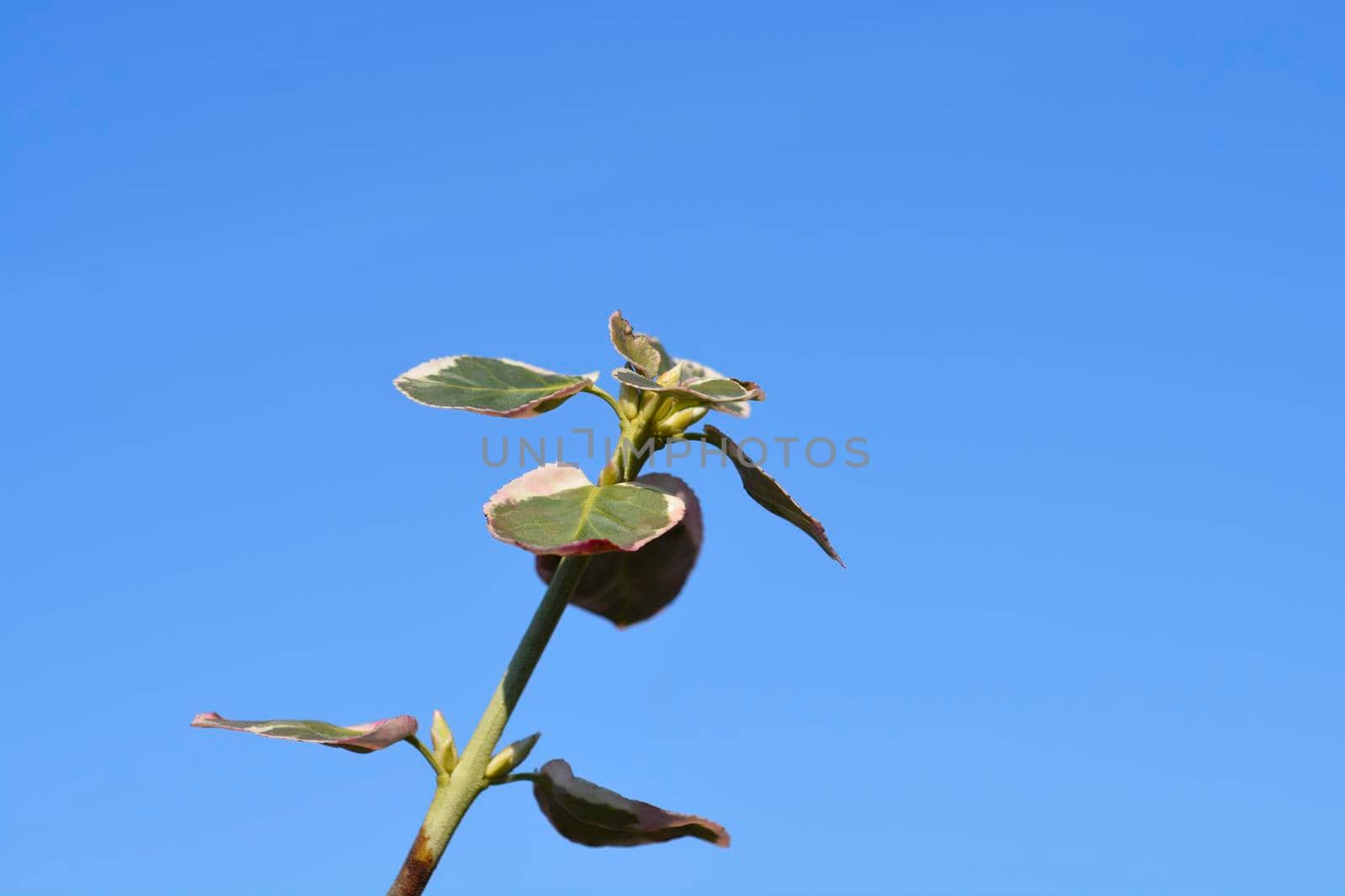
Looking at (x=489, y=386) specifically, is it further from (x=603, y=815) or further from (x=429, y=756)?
(x=603, y=815)

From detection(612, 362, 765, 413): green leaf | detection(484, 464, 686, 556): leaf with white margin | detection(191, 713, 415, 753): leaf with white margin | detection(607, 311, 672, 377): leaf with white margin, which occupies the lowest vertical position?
detection(191, 713, 415, 753): leaf with white margin

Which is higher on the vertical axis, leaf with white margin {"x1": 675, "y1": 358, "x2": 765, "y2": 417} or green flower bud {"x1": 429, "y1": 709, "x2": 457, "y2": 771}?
leaf with white margin {"x1": 675, "y1": 358, "x2": 765, "y2": 417}

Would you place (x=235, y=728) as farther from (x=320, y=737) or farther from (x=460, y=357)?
(x=460, y=357)

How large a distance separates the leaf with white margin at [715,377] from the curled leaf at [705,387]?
1cm

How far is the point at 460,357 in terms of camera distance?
6.13 feet

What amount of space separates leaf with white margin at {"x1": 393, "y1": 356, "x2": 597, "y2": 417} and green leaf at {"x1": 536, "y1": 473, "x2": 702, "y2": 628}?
322mm

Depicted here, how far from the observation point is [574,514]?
157 cm

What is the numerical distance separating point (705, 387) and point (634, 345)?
171 mm

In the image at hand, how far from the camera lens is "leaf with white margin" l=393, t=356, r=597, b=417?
1673 mm

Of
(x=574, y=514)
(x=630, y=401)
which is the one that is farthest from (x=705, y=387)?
(x=574, y=514)

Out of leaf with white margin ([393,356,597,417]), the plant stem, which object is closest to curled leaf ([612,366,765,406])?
leaf with white margin ([393,356,597,417])

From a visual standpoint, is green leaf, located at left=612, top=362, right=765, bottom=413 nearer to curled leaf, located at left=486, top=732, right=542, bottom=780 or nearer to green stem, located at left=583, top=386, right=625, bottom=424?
green stem, located at left=583, top=386, right=625, bottom=424

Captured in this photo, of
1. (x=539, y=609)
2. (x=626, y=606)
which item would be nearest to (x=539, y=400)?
(x=539, y=609)

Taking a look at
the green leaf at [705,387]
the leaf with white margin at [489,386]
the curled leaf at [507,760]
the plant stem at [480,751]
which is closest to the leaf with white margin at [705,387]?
the green leaf at [705,387]
